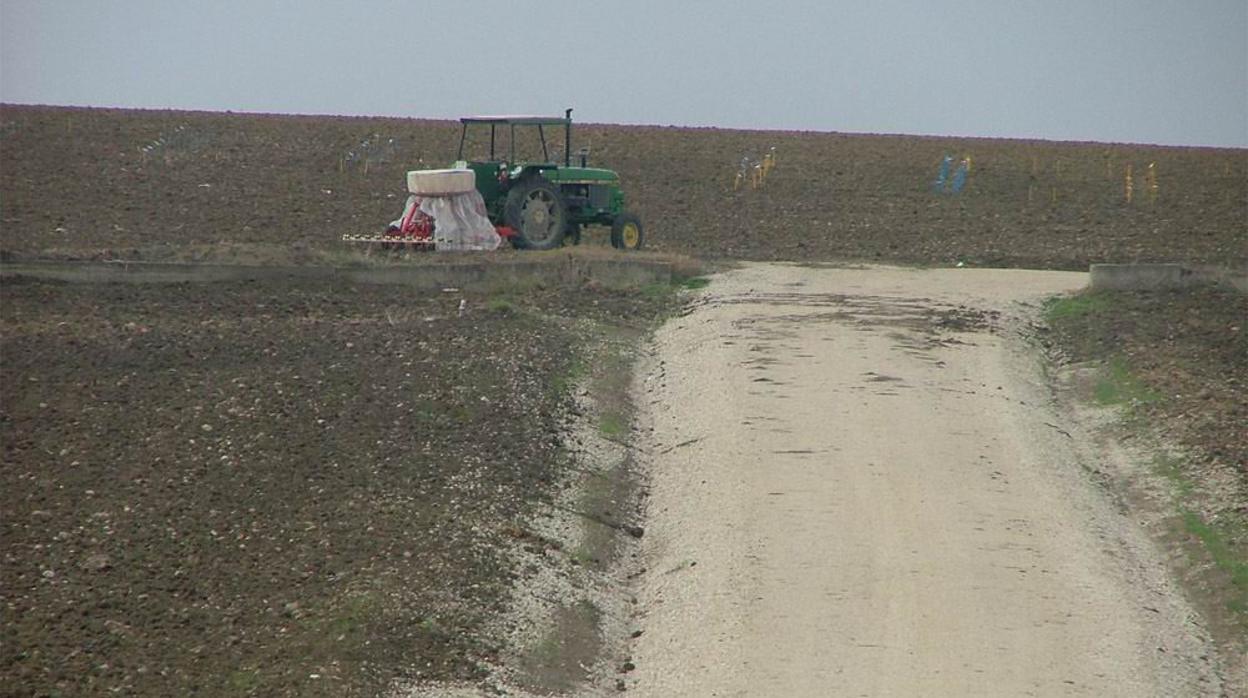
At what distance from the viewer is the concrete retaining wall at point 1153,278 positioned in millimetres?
22906

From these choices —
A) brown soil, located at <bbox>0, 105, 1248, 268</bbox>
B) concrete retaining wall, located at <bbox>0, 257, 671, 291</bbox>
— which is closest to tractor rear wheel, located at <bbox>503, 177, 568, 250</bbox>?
concrete retaining wall, located at <bbox>0, 257, 671, 291</bbox>

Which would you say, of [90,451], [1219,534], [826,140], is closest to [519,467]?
[90,451]

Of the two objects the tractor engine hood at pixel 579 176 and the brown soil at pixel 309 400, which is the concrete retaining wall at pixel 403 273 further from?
the tractor engine hood at pixel 579 176

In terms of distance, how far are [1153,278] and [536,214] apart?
8907mm

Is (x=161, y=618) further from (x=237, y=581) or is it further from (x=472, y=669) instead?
(x=472, y=669)

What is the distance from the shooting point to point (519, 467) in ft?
48.2

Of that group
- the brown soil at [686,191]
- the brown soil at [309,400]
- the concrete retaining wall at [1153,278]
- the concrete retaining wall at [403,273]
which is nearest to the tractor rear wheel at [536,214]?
the brown soil at [309,400]

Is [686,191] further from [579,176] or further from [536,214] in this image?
[536,214]

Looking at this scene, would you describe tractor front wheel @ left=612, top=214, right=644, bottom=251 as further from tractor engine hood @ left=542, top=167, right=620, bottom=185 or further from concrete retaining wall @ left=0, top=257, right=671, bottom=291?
concrete retaining wall @ left=0, top=257, right=671, bottom=291

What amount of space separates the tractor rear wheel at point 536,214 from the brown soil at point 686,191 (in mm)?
2454

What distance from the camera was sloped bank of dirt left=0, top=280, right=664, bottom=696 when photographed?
33.2 ft

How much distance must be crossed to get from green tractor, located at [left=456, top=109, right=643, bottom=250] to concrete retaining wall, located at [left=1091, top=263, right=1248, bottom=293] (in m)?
7.35

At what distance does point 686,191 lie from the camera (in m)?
38.5

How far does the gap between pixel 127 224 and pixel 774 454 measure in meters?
17.2
